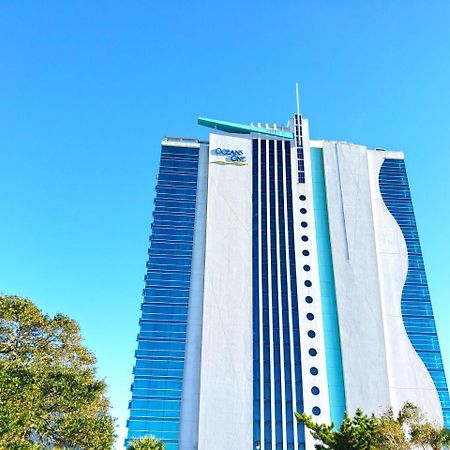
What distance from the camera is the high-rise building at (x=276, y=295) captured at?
55844 millimetres

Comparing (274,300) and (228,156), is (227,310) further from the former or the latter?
(228,156)

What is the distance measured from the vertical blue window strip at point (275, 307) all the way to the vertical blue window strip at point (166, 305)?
11855 mm

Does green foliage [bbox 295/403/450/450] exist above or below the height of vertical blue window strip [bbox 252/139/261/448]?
below

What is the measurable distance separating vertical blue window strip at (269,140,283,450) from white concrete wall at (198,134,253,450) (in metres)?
3.21

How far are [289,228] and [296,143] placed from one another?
15.6 m

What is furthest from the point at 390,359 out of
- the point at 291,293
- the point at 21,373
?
the point at 21,373

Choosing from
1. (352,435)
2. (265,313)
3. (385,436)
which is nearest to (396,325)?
(265,313)

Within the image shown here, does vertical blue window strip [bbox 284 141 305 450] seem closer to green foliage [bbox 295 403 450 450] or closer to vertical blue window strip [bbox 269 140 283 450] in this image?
vertical blue window strip [bbox 269 140 283 450]

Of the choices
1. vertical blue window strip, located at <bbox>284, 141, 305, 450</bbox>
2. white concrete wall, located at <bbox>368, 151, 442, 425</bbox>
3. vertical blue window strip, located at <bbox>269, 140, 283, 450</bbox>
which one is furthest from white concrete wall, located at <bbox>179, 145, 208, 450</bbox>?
white concrete wall, located at <bbox>368, 151, 442, 425</bbox>

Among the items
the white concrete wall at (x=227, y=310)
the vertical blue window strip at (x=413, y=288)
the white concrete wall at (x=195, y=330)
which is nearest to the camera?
the white concrete wall at (x=227, y=310)

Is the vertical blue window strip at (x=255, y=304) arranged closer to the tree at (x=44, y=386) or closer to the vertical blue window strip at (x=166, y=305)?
the vertical blue window strip at (x=166, y=305)

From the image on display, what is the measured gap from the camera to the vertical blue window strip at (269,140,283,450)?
181 feet

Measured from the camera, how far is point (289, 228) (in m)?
67.2

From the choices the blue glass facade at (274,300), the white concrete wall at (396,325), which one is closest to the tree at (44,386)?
the blue glass facade at (274,300)
